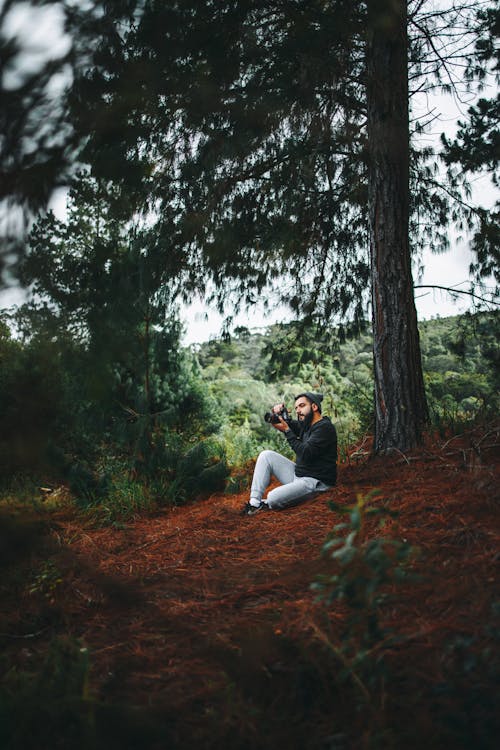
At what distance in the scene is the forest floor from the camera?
143cm

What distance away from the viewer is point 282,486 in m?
4.16

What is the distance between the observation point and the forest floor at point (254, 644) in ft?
4.68

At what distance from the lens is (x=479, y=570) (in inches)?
83.4

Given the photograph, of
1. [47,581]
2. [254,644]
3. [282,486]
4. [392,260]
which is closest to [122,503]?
[282,486]

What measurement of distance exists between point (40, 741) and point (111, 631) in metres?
0.88

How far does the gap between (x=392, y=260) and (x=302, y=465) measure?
195 centimetres

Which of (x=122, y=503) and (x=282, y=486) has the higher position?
(x=282, y=486)

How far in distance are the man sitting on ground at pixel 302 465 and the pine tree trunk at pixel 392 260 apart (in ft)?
1.61

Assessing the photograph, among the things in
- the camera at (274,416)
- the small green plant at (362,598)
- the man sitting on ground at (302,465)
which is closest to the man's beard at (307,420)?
the man sitting on ground at (302,465)

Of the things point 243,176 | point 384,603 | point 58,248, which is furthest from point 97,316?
point 243,176

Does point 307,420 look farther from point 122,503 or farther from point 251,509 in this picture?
point 122,503

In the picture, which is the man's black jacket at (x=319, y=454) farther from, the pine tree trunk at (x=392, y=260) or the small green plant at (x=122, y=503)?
the small green plant at (x=122, y=503)

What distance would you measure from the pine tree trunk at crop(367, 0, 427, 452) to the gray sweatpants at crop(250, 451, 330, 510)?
0.71 meters

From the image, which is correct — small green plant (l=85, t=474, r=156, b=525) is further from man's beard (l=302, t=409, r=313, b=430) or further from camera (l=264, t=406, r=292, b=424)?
man's beard (l=302, t=409, r=313, b=430)
